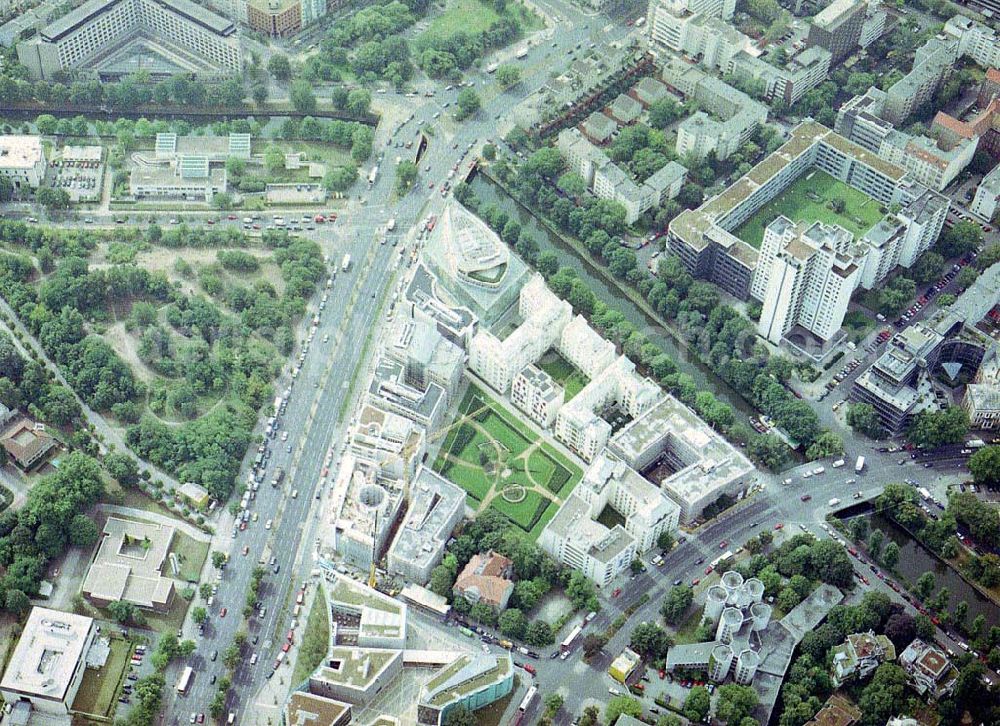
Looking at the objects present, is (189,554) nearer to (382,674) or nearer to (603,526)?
(382,674)

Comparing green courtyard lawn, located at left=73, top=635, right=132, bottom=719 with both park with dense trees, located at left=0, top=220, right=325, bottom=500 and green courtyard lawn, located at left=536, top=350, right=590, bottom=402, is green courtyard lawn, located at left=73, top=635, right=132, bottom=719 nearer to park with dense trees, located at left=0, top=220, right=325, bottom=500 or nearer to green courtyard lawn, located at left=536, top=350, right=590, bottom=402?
park with dense trees, located at left=0, top=220, right=325, bottom=500

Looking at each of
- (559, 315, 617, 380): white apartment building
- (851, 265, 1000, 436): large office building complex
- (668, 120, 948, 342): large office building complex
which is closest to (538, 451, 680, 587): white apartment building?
(559, 315, 617, 380): white apartment building

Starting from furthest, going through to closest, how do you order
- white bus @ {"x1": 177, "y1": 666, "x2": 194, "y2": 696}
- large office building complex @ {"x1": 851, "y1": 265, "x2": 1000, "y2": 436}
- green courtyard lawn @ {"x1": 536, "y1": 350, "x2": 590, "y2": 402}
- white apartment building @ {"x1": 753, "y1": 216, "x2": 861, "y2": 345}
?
green courtyard lawn @ {"x1": 536, "y1": 350, "x2": 590, "y2": 402} → white apartment building @ {"x1": 753, "y1": 216, "x2": 861, "y2": 345} → large office building complex @ {"x1": 851, "y1": 265, "x2": 1000, "y2": 436} → white bus @ {"x1": 177, "y1": 666, "x2": 194, "y2": 696}

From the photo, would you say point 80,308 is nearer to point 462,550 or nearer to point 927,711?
point 462,550

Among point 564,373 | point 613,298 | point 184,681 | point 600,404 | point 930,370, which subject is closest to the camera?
point 184,681

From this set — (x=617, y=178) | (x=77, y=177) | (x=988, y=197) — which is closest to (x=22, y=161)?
(x=77, y=177)
